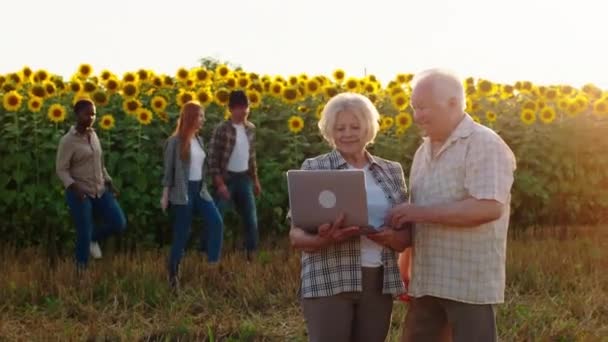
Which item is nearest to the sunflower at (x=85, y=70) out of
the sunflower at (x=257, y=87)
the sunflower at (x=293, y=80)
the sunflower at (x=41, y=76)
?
the sunflower at (x=41, y=76)

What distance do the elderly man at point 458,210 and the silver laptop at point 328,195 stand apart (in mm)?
167

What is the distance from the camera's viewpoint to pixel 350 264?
4.65 m

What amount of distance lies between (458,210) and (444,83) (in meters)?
0.50

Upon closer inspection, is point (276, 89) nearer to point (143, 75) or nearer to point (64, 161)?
point (143, 75)

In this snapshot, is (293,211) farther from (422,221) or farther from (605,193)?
(605,193)

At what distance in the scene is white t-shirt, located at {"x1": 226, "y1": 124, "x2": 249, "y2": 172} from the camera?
940cm

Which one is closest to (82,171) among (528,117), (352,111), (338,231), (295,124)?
(295,124)

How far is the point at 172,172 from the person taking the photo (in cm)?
848

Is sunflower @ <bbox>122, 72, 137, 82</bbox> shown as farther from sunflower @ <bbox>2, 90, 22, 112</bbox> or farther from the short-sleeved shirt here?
the short-sleeved shirt

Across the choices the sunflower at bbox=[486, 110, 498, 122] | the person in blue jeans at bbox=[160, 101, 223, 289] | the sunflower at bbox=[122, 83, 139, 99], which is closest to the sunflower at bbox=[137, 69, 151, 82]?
the sunflower at bbox=[122, 83, 139, 99]

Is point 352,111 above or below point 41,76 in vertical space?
below

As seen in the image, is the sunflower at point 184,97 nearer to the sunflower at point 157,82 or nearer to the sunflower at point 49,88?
the sunflower at point 157,82

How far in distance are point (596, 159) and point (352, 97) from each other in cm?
822

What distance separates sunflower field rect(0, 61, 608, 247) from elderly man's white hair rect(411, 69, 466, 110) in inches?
253
